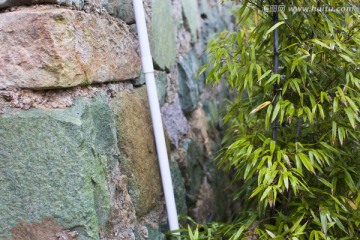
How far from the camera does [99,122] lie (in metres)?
1.10

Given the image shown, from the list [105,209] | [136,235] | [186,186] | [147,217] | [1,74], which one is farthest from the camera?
[186,186]

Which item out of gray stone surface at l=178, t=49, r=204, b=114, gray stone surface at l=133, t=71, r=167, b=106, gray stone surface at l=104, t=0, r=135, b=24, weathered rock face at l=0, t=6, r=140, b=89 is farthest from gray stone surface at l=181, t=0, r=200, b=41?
weathered rock face at l=0, t=6, r=140, b=89

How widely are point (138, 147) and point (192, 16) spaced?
1.30 m

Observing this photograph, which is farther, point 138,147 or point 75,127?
point 138,147

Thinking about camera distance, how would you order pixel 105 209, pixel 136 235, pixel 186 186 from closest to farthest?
pixel 105 209
pixel 136 235
pixel 186 186

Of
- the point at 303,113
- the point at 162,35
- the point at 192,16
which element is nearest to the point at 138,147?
the point at 303,113

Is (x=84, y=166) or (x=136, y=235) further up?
(x=84, y=166)

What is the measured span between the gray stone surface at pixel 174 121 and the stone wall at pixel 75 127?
0.31 m

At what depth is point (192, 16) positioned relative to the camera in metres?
2.42

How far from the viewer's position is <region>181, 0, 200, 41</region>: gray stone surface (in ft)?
7.44

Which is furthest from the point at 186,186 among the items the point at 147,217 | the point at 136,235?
the point at 136,235

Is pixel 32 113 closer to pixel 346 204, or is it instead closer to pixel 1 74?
pixel 1 74

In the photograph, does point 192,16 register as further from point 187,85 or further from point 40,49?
point 40,49

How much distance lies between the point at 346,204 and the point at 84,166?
82cm
